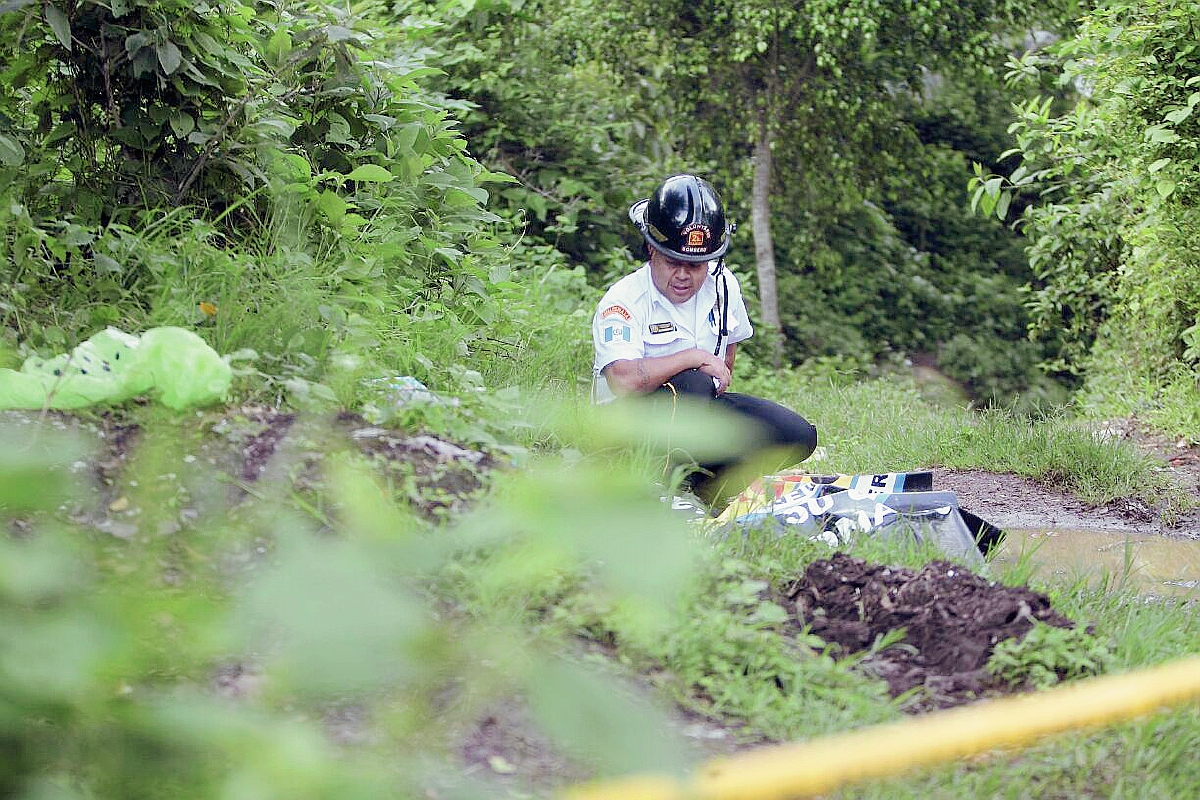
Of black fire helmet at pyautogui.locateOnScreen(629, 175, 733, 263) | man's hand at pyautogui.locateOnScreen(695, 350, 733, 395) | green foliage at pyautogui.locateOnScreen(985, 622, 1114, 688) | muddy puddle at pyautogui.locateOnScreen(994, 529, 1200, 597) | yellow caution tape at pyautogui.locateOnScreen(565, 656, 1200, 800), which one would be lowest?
muddy puddle at pyautogui.locateOnScreen(994, 529, 1200, 597)

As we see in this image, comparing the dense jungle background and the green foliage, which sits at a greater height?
the dense jungle background

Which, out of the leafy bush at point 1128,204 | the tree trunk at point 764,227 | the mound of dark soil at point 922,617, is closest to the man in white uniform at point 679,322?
the mound of dark soil at point 922,617

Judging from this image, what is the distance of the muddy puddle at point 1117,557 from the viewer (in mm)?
4344

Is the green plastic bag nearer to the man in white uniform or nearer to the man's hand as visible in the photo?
the man in white uniform

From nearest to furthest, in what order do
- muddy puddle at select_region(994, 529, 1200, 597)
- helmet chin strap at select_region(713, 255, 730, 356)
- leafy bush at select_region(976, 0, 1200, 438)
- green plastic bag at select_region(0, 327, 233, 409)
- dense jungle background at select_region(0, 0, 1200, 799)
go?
dense jungle background at select_region(0, 0, 1200, 799) → green plastic bag at select_region(0, 327, 233, 409) → muddy puddle at select_region(994, 529, 1200, 597) → helmet chin strap at select_region(713, 255, 730, 356) → leafy bush at select_region(976, 0, 1200, 438)

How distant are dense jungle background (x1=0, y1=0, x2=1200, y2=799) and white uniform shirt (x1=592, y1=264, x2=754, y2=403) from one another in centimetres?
44

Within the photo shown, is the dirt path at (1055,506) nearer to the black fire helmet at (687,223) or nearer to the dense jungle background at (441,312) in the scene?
the dense jungle background at (441,312)

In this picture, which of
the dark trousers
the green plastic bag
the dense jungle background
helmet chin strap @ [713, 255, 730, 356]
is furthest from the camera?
helmet chin strap @ [713, 255, 730, 356]

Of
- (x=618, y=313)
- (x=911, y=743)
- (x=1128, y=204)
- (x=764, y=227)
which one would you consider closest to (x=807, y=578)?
(x=911, y=743)

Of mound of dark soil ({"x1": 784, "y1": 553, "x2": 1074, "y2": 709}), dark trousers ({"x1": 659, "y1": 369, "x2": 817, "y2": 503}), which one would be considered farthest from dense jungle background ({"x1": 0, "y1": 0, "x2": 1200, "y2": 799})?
dark trousers ({"x1": 659, "y1": 369, "x2": 817, "y2": 503})

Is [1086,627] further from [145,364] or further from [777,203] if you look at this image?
[777,203]

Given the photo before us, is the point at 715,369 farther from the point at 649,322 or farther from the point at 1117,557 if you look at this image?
the point at 1117,557

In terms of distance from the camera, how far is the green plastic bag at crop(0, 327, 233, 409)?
3123 mm

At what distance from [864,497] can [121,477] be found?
7.65 feet
